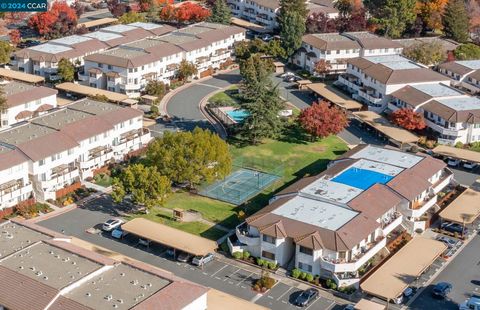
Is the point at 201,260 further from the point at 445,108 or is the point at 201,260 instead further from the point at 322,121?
the point at 445,108

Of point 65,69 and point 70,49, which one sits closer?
point 65,69

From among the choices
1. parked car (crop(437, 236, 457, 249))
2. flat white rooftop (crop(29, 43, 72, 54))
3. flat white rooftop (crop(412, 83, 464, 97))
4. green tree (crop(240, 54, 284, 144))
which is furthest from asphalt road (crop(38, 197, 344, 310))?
flat white rooftop (crop(29, 43, 72, 54))

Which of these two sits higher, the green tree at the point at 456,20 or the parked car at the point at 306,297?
the green tree at the point at 456,20

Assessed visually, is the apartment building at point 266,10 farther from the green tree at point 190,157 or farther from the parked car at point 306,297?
the parked car at point 306,297

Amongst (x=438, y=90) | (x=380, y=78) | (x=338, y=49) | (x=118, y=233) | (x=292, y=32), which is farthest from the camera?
(x=292, y=32)

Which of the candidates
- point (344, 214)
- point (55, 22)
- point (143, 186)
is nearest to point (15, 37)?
point (55, 22)

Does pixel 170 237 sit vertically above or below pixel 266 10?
below

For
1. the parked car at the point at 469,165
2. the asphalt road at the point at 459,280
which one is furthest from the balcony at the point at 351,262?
the parked car at the point at 469,165

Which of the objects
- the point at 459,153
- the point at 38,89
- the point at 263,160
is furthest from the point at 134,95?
the point at 459,153
